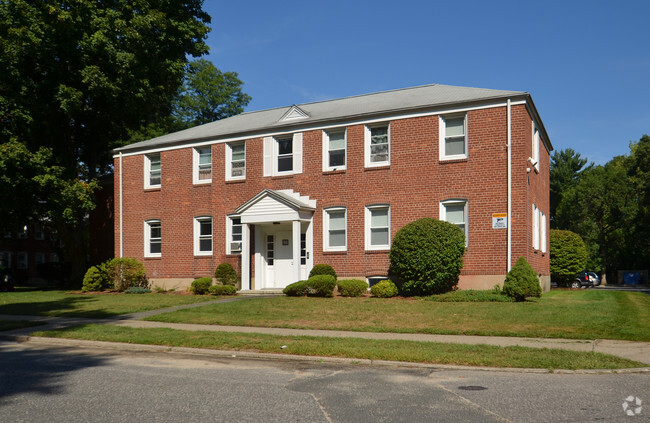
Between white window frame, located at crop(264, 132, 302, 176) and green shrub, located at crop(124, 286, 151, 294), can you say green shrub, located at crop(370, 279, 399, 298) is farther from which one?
green shrub, located at crop(124, 286, 151, 294)

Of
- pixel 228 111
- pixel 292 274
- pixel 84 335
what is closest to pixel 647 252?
pixel 228 111

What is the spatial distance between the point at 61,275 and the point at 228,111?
20223mm

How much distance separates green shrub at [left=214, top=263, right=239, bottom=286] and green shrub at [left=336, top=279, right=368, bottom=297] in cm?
530

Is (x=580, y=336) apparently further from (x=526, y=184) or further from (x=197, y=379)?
(x=526, y=184)

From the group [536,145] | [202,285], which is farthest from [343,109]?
[202,285]

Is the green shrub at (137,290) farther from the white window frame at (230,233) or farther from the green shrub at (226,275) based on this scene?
the white window frame at (230,233)

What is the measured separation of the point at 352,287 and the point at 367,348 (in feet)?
32.7

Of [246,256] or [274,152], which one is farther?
[274,152]

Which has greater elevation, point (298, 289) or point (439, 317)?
point (298, 289)

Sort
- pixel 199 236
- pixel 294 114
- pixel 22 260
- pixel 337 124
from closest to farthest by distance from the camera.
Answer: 1. pixel 337 124
2. pixel 294 114
3. pixel 199 236
4. pixel 22 260

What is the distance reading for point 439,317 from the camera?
46.9 ft

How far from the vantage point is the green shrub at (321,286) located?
19891 mm

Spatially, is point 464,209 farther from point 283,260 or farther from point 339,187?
point 283,260

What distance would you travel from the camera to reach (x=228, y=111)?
49094 millimetres
